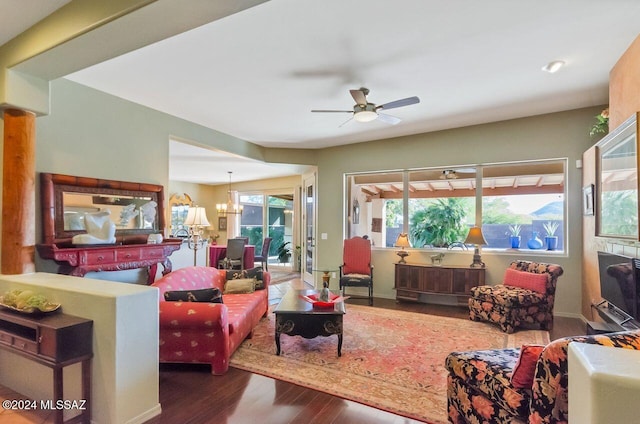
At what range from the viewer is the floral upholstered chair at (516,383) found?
51.4 inches

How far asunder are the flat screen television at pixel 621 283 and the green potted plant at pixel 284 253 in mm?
7021

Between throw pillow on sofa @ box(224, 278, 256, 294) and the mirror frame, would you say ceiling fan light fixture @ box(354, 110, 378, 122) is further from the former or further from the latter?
the mirror frame

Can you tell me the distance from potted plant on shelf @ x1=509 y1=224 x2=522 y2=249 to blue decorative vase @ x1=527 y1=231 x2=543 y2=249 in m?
0.15

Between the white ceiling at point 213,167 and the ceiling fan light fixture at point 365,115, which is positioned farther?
the white ceiling at point 213,167

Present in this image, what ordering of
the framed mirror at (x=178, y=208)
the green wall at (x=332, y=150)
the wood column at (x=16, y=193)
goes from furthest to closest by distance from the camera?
the framed mirror at (x=178, y=208), the green wall at (x=332, y=150), the wood column at (x=16, y=193)

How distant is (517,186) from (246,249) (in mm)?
5382

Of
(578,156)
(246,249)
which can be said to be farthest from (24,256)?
(578,156)

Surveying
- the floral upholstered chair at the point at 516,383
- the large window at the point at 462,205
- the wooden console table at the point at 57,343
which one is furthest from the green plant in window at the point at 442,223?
the wooden console table at the point at 57,343

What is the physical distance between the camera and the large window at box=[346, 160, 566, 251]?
4812mm

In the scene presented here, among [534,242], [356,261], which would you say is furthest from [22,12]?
[534,242]

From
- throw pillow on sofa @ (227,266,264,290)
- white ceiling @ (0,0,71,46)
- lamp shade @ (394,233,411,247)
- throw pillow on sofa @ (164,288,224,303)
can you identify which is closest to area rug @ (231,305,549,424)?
throw pillow on sofa @ (227,266,264,290)

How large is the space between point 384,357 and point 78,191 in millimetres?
3660

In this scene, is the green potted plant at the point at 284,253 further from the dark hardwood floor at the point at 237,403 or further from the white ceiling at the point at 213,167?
the dark hardwood floor at the point at 237,403

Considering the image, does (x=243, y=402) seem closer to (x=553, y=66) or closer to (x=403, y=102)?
(x=403, y=102)
